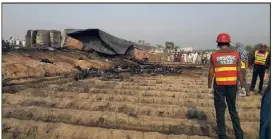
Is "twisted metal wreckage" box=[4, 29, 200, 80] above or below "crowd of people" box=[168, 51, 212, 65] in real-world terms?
above

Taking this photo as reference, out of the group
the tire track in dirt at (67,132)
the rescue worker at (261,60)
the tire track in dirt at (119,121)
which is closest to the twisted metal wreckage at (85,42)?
the rescue worker at (261,60)

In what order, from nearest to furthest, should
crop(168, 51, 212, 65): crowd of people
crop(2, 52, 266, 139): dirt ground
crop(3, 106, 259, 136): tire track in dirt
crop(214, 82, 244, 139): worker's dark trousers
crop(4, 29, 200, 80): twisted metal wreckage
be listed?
crop(214, 82, 244, 139): worker's dark trousers, crop(2, 52, 266, 139): dirt ground, crop(3, 106, 259, 136): tire track in dirt, crop(4, 29, 200, 80): twisted metal wreckage, crop(168, 51, 212, 65): crowd of people

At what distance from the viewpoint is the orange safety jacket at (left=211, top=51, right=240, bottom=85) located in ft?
14.3

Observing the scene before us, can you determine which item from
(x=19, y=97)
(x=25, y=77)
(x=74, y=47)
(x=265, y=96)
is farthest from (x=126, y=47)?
(x=265, y=96)

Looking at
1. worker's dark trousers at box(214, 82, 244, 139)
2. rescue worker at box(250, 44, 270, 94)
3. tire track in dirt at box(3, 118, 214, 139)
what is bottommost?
tire track in dirt at box(3, 118, 214, 139)

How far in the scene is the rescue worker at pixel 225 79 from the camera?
435 cm

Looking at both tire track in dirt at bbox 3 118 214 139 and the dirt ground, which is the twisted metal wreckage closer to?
the dirt ground

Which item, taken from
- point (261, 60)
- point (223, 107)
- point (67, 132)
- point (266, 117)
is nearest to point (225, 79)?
point (223, 107)

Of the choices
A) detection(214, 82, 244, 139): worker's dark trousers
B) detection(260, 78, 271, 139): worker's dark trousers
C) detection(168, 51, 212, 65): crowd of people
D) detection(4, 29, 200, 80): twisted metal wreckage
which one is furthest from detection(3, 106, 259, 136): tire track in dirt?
detection(168, 51, 212, 65): crowd of people

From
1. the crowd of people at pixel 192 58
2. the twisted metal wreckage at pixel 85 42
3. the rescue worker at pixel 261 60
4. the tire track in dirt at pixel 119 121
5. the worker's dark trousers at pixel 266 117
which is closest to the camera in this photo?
the worker's dark trousers at pixel 266 117

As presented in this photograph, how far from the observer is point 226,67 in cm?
438

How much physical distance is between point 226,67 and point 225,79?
18 cm

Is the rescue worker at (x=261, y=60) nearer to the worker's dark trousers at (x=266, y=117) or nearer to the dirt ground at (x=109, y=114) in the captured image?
the dirt ground at (x=109, y=114)

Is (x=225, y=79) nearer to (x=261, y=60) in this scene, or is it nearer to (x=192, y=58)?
(x=261, y=60)
